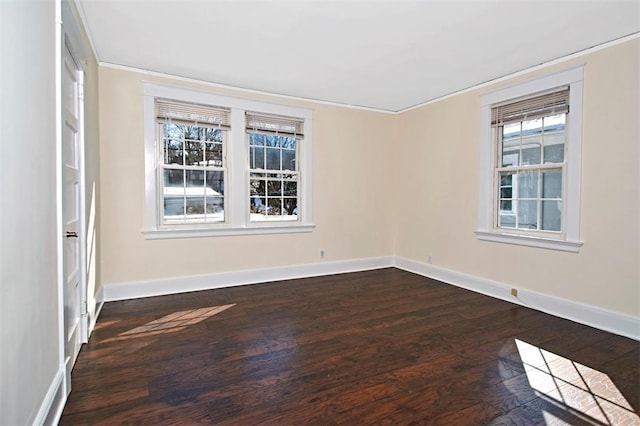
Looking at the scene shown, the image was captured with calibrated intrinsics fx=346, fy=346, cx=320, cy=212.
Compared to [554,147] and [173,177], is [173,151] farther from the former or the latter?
[554,147]

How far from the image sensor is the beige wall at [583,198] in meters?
3.02

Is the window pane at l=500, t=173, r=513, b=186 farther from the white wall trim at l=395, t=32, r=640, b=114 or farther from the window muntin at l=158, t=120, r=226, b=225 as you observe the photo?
the window muntin at l=158, t=120, r=226, b=225

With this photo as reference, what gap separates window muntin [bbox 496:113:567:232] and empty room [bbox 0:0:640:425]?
0.03 meters

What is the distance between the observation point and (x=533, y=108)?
3.76 m

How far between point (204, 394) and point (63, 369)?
2.61 feet

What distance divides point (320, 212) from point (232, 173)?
4.65 ft

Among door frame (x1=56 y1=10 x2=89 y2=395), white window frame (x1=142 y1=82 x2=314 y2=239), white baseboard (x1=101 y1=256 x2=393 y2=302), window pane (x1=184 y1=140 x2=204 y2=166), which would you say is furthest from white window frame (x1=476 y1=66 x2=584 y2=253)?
door frame (x1=56 y1=10 x2=89 y2=395)

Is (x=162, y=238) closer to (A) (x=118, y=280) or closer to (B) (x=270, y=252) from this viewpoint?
(A) (x=118, y=280)

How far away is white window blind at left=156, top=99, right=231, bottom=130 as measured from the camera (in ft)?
13.4

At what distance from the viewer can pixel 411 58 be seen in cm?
354

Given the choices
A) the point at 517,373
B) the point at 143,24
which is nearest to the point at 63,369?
the point at 143,24

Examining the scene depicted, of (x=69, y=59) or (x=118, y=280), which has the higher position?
(x=69, y=59)

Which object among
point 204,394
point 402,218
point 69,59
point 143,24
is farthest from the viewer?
point 402,218

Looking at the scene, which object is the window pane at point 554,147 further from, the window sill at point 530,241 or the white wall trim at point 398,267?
the white wall trim at point 398,267
